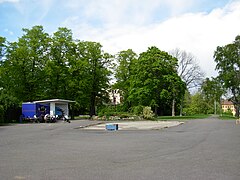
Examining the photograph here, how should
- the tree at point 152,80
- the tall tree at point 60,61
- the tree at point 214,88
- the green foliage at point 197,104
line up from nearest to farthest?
1. the tall tree at point 60,61
2. the tree at point 152,80
3. the tree at point 214,88
4. the green foliage at point 197,104

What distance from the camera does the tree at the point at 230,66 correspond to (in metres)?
55.7

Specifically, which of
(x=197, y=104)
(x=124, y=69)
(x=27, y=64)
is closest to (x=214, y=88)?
(x=124, y=69)

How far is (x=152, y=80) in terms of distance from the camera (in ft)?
176

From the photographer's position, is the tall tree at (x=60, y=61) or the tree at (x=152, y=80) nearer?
the tall tree at (x=60, y=61)

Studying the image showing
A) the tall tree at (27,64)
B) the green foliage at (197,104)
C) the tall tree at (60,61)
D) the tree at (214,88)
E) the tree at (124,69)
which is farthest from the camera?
the green foliage at (197,104)

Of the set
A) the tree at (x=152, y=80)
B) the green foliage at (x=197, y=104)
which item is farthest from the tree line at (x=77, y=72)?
the green foliage at (x=197, y=104)

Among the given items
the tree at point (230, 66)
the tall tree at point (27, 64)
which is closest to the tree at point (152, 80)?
the tree at point (230, 66)

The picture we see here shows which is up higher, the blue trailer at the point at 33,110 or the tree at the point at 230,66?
the tree at the point at 230,66

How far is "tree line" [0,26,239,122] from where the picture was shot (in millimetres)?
46844

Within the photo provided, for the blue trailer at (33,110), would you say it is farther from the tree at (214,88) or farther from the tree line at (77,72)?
the tree at (214,88)

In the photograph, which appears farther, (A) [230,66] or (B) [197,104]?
(B) [197,104]

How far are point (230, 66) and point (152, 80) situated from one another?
1616cm

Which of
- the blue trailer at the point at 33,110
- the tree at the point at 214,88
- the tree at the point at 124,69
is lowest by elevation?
the blue trailer at the point at 33,110

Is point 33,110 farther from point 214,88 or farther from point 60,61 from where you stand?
point 214,88
